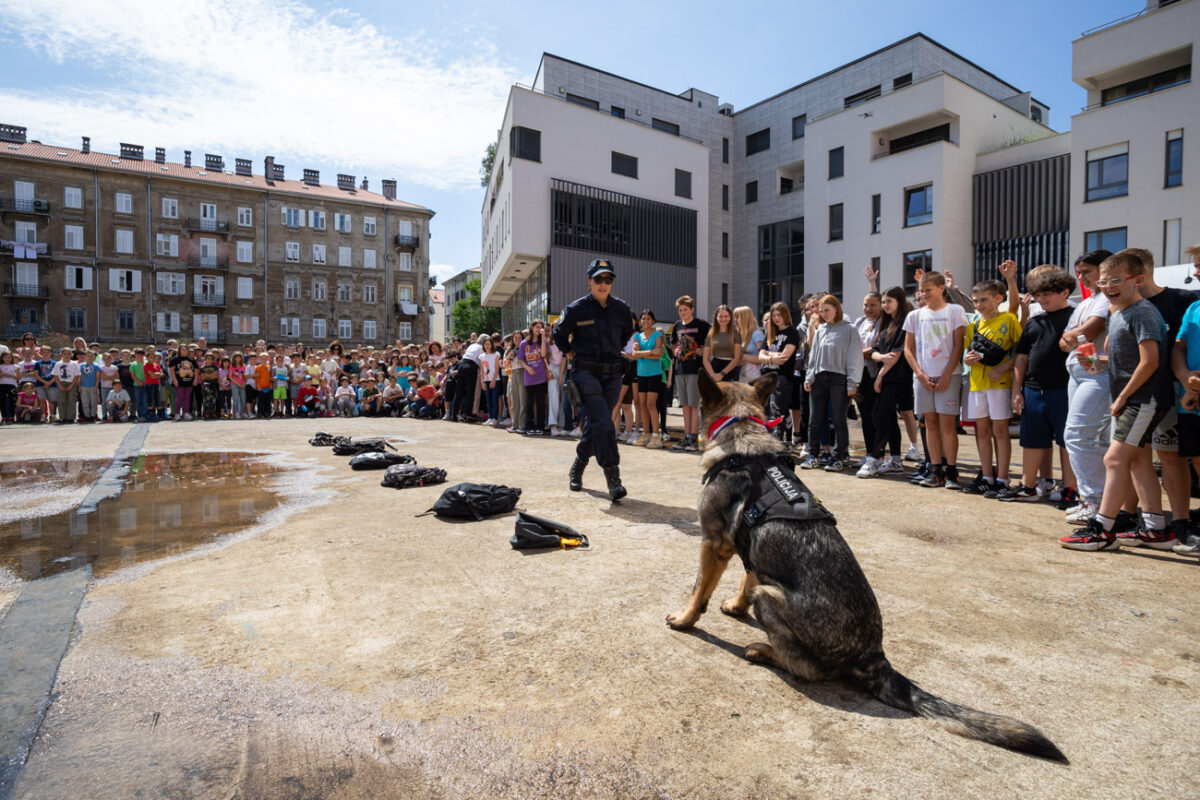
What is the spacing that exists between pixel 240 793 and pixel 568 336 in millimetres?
4889

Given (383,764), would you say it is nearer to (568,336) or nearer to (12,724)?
(12,724)

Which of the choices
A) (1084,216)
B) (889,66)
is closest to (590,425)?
(1084,216)

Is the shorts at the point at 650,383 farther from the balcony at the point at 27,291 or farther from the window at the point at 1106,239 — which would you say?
the balcony at the point at 27,291

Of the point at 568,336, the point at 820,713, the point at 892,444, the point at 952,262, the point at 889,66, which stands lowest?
the point at 820,713

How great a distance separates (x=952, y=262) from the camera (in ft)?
88.2

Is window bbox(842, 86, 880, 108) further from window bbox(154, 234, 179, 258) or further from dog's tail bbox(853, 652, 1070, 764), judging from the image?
window bbox(154, 234, 179, 258)

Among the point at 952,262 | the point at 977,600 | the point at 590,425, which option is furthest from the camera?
the point at 952,262

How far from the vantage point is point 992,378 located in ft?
20.0

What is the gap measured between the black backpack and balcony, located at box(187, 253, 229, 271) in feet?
200

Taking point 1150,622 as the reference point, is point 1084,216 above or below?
above

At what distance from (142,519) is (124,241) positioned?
6155cm

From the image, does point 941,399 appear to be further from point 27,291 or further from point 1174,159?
point 27,291

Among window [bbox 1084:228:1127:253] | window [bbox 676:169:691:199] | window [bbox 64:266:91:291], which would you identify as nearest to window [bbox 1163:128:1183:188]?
window [bbox 1084:228:1127:253]

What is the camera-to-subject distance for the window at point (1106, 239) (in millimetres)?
21953
